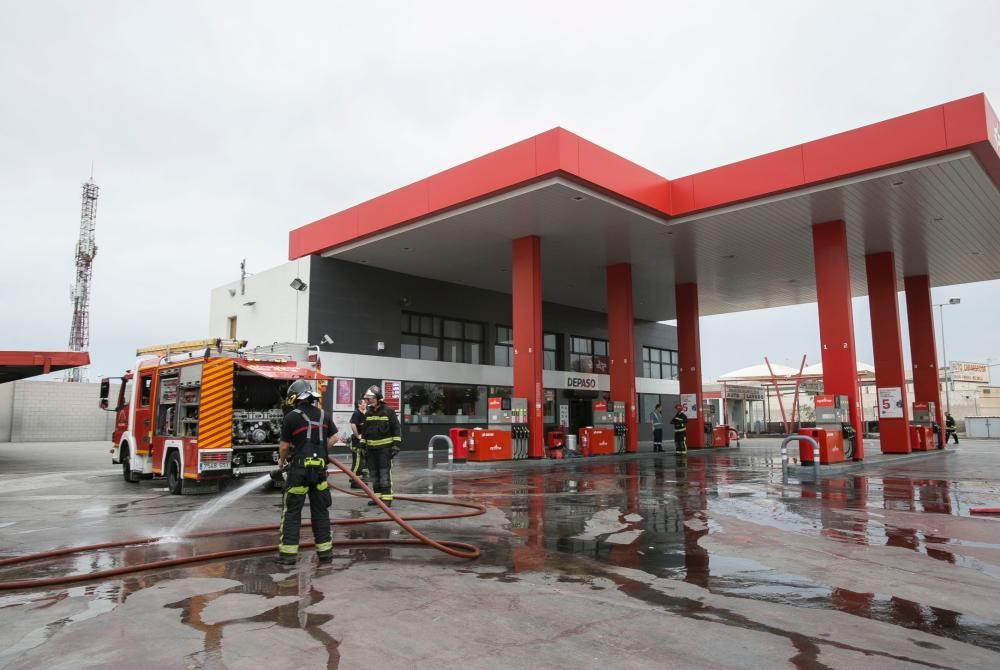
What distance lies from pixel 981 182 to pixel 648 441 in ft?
72.6

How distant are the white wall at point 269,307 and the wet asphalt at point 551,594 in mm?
13032

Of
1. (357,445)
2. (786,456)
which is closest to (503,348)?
(786,456)

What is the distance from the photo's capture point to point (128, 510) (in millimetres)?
9961

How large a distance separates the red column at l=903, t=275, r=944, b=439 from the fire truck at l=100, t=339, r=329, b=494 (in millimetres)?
22980

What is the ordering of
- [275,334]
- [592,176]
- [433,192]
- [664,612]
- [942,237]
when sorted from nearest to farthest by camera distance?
[664,612], [592,176], [433,192], [942,237], [275,334]

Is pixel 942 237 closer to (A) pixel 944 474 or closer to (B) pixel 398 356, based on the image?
(A) pixel 944 474

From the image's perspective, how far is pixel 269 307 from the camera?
24.2 m

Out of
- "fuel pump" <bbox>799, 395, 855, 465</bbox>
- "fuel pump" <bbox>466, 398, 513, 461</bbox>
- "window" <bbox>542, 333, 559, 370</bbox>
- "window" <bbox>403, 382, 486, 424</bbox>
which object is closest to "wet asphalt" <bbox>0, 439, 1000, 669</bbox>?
"fuel pump" <bbox>799, 395, 855, 465</bbox>

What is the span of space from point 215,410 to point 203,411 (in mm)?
200

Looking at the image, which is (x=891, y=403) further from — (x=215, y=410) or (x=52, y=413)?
(x=52, y=413)

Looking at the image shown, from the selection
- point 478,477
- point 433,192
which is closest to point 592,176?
point 433,192

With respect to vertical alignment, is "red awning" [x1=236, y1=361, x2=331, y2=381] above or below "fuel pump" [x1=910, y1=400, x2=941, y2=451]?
above

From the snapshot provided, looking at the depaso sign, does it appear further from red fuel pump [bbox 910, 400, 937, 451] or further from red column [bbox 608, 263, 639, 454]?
red fuel pump [bbox 910, 400, 937, 451]

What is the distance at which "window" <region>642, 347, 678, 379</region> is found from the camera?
3750cm
